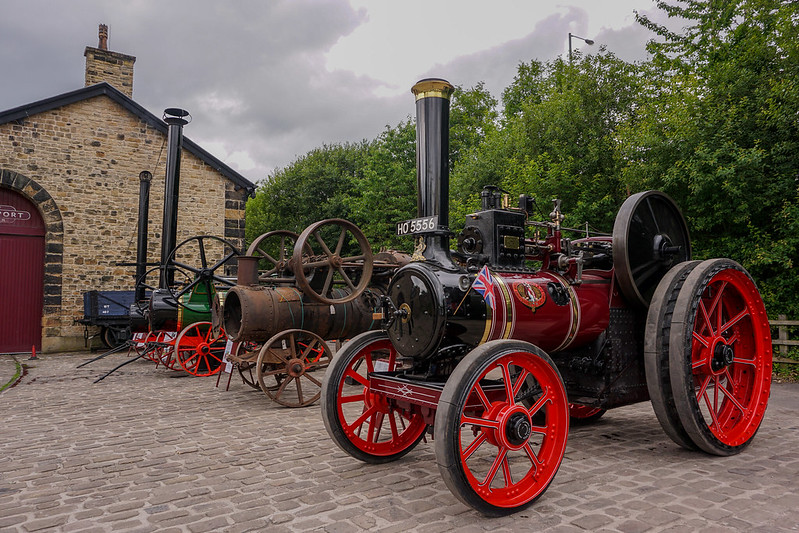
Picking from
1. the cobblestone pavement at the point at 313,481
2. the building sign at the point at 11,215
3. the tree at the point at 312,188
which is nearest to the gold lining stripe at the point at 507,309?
the cobblestone pavement at the point at 313,481

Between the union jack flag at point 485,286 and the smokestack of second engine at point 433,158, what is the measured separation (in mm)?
286

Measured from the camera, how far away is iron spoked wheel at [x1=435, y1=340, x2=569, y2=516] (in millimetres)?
2670

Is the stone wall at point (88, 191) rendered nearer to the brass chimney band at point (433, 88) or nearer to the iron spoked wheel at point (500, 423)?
the brass chimney band at point (433, 88)

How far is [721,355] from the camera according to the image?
3916 mm

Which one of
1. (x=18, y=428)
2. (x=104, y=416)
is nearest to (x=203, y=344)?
(x=104, y=416)

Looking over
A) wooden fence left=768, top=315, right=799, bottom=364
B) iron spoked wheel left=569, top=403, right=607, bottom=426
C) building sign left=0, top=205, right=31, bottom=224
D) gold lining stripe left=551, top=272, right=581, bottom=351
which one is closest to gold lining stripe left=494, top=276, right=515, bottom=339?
gold lining stripe left=551, top=272, right=581, bottom=351

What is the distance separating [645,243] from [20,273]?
520 inches

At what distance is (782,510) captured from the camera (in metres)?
2.87

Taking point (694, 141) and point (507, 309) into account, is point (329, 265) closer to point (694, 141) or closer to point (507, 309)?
point (507, 309)

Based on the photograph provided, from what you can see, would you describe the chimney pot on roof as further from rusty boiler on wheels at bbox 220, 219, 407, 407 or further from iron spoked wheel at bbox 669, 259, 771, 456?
iron spoked wheel at bbox 669, 259, 771, 456

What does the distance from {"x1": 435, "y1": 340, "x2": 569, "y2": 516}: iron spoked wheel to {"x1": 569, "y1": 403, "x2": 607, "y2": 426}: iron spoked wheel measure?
70.6 inches

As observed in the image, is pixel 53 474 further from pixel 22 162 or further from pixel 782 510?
pixel 22 162

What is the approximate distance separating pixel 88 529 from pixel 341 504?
1245 mm

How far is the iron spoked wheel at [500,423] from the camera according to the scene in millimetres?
2670
